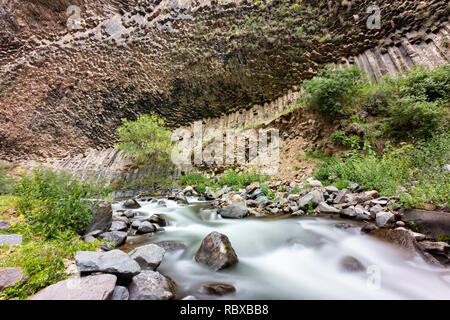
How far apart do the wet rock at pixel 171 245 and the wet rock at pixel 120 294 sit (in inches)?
56.9

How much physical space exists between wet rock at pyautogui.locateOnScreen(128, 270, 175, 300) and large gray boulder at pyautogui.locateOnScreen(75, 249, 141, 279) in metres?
0.09

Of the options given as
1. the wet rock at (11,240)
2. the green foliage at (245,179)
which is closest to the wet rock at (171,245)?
the wet rock at (11,240)

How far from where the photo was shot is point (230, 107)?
14156mm

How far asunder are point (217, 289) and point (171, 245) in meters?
1.51

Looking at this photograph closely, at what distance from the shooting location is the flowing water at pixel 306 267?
81.3 inches

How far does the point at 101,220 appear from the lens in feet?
11.4

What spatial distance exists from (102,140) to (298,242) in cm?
1918

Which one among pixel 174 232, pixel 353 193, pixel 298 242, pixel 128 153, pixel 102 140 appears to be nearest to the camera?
pixel 298 242

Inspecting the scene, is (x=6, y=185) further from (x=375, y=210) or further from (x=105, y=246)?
(x=375, y=210)

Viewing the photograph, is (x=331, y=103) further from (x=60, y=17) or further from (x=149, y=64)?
(x=60, y=17)

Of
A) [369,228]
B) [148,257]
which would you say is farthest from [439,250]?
[148,257]

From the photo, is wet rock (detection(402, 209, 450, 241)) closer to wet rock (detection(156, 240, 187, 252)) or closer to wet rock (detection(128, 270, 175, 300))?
wet rock (detection(128, 270, 175, 300))

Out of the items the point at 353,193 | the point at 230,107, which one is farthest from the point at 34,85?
the point at 353,193

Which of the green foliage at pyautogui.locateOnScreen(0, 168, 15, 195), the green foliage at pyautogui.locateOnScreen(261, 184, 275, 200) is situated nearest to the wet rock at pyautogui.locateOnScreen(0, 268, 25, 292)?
the green foliage at pyautogui.locateOnScreen(261, 184, 275, 200)
